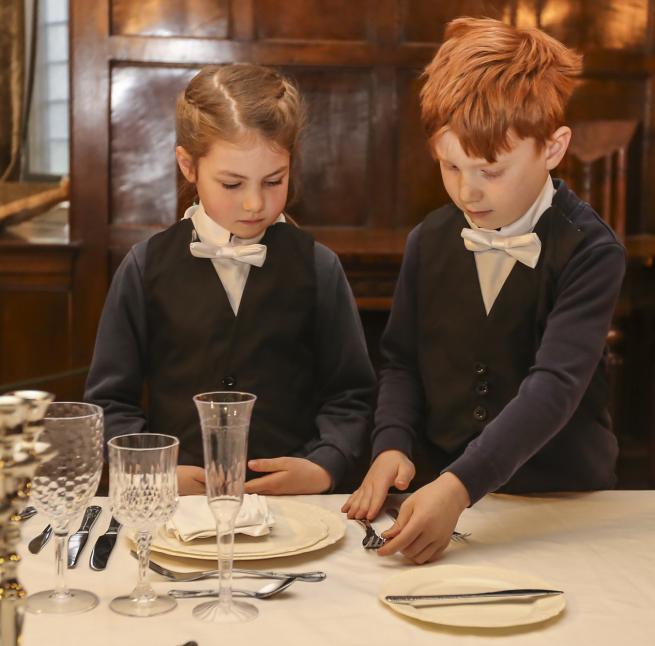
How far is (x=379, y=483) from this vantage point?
1507mm

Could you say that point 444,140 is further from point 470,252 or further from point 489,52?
point 470,252

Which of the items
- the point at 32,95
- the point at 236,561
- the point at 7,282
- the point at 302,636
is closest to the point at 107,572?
the point at 236,561

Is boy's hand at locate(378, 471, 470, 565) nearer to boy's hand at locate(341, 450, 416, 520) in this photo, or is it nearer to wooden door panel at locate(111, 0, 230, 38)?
boy's hand at locate(341, 450, 416, 520)

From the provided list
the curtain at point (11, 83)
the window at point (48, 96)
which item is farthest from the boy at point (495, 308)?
the window at point (48, 96)

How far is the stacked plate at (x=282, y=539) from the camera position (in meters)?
1.26

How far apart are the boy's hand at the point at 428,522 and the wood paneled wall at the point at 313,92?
7.32 feet

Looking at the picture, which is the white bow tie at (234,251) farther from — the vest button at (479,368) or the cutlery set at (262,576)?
the cutlery set at (262,576)

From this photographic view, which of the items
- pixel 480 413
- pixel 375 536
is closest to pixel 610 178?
pixel 480 413

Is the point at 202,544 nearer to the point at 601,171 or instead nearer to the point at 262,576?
the point at 262,576

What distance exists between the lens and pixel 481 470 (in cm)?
139

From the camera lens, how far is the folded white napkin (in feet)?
4.23

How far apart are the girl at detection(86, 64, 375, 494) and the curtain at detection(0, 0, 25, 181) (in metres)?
2.32

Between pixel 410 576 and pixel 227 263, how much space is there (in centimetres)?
81

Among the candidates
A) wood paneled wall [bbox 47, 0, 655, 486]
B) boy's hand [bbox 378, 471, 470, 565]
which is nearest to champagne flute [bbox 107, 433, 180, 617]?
boy's hand [bbox 378, 471, 470, 565]
